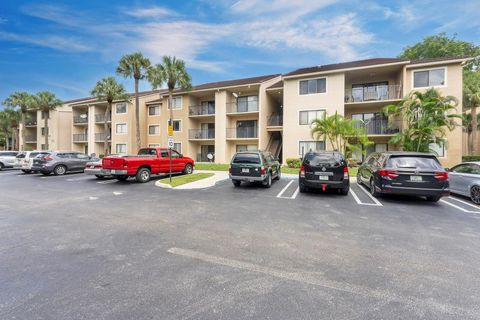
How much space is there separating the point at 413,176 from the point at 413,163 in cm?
50

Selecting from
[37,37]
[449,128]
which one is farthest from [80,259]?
[37,37]

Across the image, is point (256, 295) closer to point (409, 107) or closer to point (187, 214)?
point (187, 214)

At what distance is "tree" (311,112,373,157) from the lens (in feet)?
56.1

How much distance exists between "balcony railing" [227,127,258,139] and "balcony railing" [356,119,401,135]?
9.83m

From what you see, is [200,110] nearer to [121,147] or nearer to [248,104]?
[248,104]

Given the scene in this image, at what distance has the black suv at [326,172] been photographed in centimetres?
850

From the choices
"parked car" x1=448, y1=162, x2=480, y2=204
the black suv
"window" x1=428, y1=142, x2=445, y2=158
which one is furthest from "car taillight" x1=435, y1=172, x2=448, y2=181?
"window" x1=428, y1=142, x2=445, y2=158

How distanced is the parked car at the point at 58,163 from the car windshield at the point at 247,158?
45.3 feet

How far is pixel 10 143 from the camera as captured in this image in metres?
51.2

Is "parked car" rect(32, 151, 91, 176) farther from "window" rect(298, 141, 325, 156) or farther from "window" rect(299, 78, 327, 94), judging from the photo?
"window" rect(299, 78, 327, 94)

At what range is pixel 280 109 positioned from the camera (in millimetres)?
26906

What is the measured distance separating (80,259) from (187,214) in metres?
2.91

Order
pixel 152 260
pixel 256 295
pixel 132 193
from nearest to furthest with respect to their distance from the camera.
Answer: pixel 256 295 < pixel 152 260 < pixel 132 193

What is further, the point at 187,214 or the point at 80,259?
the point at 187,214
